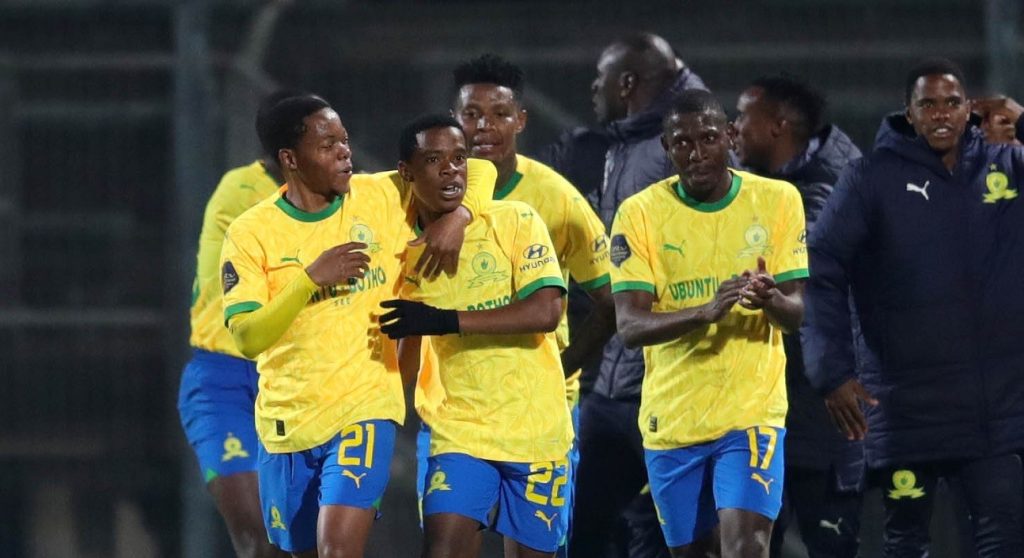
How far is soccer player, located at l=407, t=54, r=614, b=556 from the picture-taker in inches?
254

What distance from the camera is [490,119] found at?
6.47 m

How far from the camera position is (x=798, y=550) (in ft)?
27.9

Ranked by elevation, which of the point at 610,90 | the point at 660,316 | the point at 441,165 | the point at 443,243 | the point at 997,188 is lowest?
the point at 660,316

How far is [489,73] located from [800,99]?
113 centimetres

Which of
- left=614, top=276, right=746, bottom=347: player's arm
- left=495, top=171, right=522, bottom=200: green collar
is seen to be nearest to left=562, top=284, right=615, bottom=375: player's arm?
left=614, top=276, right=746, bottom=347: player's arm

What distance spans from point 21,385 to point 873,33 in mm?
4102

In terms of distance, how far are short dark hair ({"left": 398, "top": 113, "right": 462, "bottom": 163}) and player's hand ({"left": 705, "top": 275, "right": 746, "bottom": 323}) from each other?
2.85ft

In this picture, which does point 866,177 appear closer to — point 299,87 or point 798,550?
point 798,550

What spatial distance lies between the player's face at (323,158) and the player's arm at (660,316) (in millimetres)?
941

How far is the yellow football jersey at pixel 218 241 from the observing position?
23.2 ft

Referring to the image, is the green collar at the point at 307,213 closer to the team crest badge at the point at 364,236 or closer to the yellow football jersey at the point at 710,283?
the team crest badge at the point at 364,236

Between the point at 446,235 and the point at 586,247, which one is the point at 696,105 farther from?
the point at 446,235

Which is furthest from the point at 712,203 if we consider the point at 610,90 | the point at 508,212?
the point at 610,90

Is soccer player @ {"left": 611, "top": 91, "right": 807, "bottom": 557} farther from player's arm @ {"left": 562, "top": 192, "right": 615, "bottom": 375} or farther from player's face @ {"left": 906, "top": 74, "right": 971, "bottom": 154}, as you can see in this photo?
player's face @ {"left": 906, "top": 74, "right": 971, "bottom": 154}
